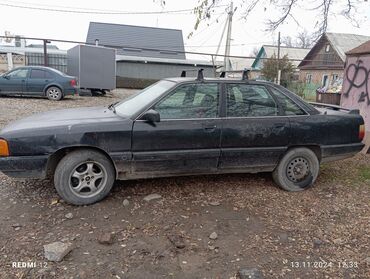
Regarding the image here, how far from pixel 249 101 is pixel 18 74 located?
457 inches

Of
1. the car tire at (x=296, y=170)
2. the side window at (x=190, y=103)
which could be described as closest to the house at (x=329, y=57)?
the car tire at (x=296, y=170)

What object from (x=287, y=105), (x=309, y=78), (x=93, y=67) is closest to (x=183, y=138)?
(x=287, y=105)

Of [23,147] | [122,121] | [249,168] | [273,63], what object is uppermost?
[273,63]

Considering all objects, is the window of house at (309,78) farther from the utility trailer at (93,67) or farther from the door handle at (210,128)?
the door handle at (210,128)

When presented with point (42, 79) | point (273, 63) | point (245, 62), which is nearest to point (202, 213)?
point (42, 79)

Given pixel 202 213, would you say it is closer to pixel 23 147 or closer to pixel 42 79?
pixel 23 147

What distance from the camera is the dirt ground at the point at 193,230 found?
288 centimetres

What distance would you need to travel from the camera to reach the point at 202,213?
152 inches

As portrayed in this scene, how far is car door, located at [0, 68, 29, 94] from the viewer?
1302 cm

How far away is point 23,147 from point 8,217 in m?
0.77

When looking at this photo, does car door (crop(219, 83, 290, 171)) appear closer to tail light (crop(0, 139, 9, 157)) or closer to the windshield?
the windshield

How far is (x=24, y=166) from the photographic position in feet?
12.1

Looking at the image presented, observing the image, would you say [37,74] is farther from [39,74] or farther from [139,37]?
[139,37]

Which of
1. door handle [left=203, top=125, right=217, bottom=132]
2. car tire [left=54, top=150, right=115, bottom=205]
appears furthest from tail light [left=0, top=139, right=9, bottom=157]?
door handle [left=203, top=125, right=217, bottom=132]
